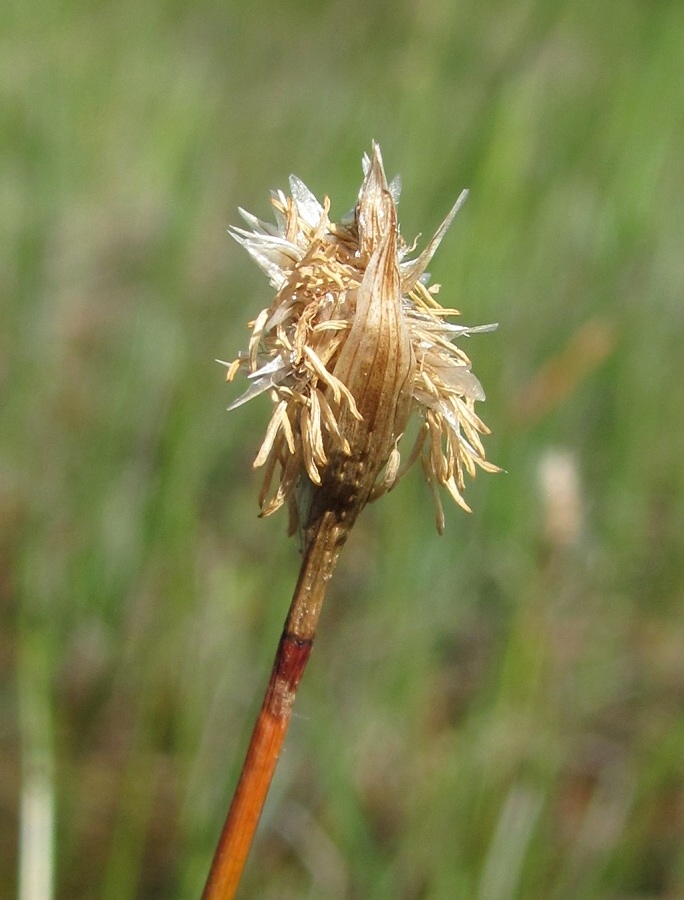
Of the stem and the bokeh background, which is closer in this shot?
the stem

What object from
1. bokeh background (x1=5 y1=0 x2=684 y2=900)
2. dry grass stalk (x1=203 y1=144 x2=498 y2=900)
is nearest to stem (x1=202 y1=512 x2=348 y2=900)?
dry grass stalk (x1=203 y1=144 x2=498 y2=900)

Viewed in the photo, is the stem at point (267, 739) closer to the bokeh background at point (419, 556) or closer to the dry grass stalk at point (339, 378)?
the dry grass stalk at point (339, 378)

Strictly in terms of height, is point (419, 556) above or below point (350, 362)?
above

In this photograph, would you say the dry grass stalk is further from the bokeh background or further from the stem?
the bokeh background

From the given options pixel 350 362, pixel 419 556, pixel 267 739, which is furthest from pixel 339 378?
pixel 419 556

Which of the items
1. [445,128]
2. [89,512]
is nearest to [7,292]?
[89,512]

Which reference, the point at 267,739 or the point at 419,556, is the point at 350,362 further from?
the point at 419,556
